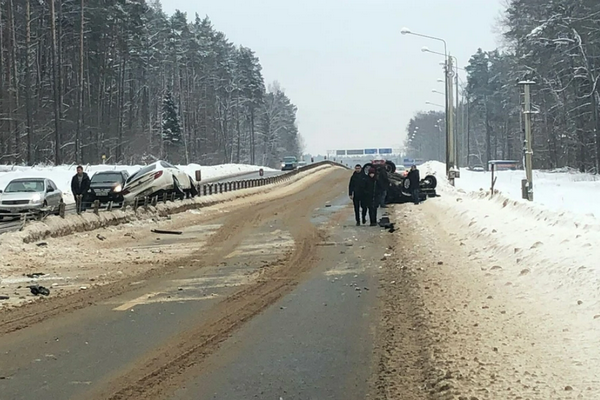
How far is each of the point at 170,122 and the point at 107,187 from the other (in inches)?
2155

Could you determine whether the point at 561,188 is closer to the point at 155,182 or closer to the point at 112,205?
the point at 155,182

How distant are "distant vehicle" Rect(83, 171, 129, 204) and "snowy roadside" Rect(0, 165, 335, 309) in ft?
7.70

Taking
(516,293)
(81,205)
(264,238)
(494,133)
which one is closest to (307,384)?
(516,293)

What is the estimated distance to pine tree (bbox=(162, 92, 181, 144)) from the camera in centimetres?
8075

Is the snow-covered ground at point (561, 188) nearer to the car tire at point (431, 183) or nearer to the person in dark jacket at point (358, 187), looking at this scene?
the car tire at point (431, 183)

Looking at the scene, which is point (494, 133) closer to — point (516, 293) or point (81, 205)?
point (81, 205)

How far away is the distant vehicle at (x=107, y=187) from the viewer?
2606 centimetres

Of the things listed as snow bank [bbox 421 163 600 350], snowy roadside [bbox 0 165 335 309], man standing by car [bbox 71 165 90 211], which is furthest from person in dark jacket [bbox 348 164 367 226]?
man standing by car [bbox 71 165 90 211]

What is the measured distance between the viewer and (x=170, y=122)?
81.8 metres

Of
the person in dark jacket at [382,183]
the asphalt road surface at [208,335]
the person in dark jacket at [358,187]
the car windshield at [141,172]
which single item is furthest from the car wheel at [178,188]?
the asphalt road surface at [208,335]

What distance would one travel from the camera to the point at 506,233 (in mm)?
14578

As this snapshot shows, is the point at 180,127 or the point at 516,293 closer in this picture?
the point at 516,293

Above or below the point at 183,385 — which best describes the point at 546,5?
above

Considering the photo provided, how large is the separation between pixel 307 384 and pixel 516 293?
4641 millimetres
